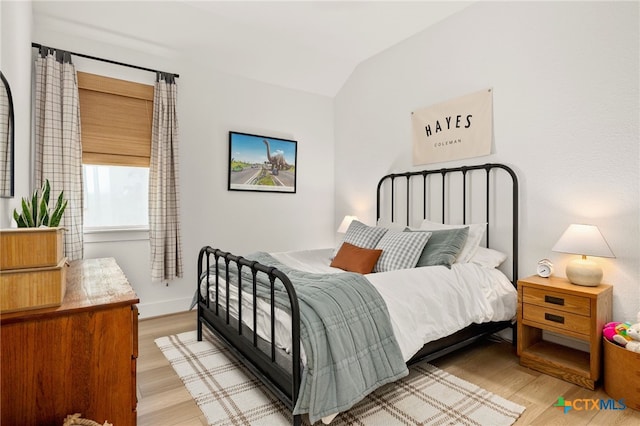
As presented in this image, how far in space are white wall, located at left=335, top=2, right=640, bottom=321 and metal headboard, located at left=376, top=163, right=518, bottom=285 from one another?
0.08m

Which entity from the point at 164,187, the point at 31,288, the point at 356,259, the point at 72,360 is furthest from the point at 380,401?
the point at 164,187

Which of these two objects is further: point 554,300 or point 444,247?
point 444,247

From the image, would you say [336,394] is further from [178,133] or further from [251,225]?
[178,133]

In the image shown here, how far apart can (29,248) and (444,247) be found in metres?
2.40

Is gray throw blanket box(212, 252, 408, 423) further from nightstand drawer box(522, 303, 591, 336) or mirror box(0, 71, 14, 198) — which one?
mirror box(0, 71, 14, 198)

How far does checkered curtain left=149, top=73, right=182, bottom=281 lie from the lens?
10.7ft

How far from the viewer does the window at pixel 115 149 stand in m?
3.04

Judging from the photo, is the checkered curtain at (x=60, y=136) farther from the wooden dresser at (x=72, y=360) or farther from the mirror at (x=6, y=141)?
the wooden dresser at (x=72, y=360)

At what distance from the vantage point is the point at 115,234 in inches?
125

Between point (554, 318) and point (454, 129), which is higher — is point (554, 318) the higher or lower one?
the lower one

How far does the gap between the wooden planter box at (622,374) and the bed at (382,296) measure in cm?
63

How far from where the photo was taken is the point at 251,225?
400 centimetres

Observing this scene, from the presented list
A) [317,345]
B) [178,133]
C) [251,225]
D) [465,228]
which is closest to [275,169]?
[251,225]

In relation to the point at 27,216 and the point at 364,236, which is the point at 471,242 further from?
the point at 27,216
